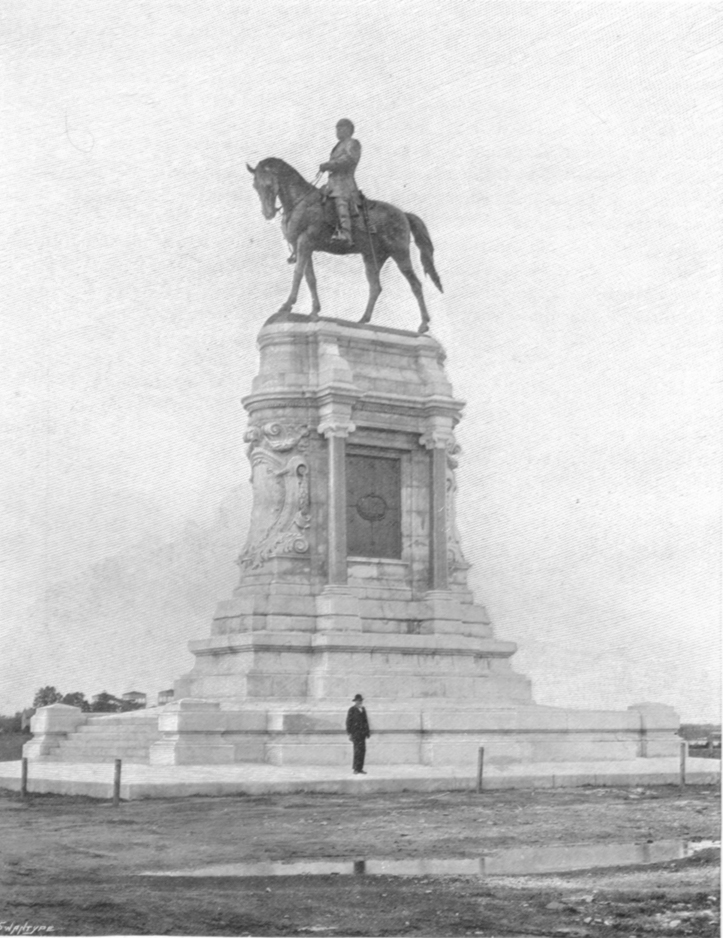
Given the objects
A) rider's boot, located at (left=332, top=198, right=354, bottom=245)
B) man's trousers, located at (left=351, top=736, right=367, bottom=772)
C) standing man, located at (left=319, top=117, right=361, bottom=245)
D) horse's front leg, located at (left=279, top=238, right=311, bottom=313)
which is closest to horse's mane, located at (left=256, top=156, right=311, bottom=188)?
standing man, located at (left=319, top=117, right=361, bottom=245)

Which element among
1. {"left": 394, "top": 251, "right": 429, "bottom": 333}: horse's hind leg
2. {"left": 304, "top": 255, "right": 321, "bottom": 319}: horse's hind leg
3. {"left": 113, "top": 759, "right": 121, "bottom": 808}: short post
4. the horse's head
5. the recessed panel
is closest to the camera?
{"left": 113, "top": 759, "right": 121, "bottom": 808}: short post

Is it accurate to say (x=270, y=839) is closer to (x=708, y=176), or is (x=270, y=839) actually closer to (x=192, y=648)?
(x=708, y=176)

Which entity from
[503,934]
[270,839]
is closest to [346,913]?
[503,934]

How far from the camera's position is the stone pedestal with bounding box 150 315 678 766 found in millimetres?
29953

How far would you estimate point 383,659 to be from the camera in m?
31.2

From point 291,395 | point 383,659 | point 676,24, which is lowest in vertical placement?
point 383,659

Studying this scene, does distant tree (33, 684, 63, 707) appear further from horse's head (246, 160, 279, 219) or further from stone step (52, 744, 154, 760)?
horse's head (246, 160, 279, 219)

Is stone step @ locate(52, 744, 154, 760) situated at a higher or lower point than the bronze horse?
lower

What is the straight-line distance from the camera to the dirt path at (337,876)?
13094mm

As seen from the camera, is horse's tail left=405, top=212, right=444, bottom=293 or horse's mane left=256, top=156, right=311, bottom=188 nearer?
horse's mane left=256, top=156, right=311, bottom=188

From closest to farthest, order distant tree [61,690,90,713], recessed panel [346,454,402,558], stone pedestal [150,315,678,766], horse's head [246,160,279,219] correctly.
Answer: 1. stone pedestal [150,315,678,766]
2. recessed panel [346,454,402,558]
3. horse's head [246,160,279,219]
4. distant tree [61,690,90,713]

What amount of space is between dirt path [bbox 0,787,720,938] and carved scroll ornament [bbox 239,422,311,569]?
35.0ft

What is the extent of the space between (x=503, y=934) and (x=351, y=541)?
20490 millimetres

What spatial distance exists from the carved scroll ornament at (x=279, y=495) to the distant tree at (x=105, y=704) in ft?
24.2
